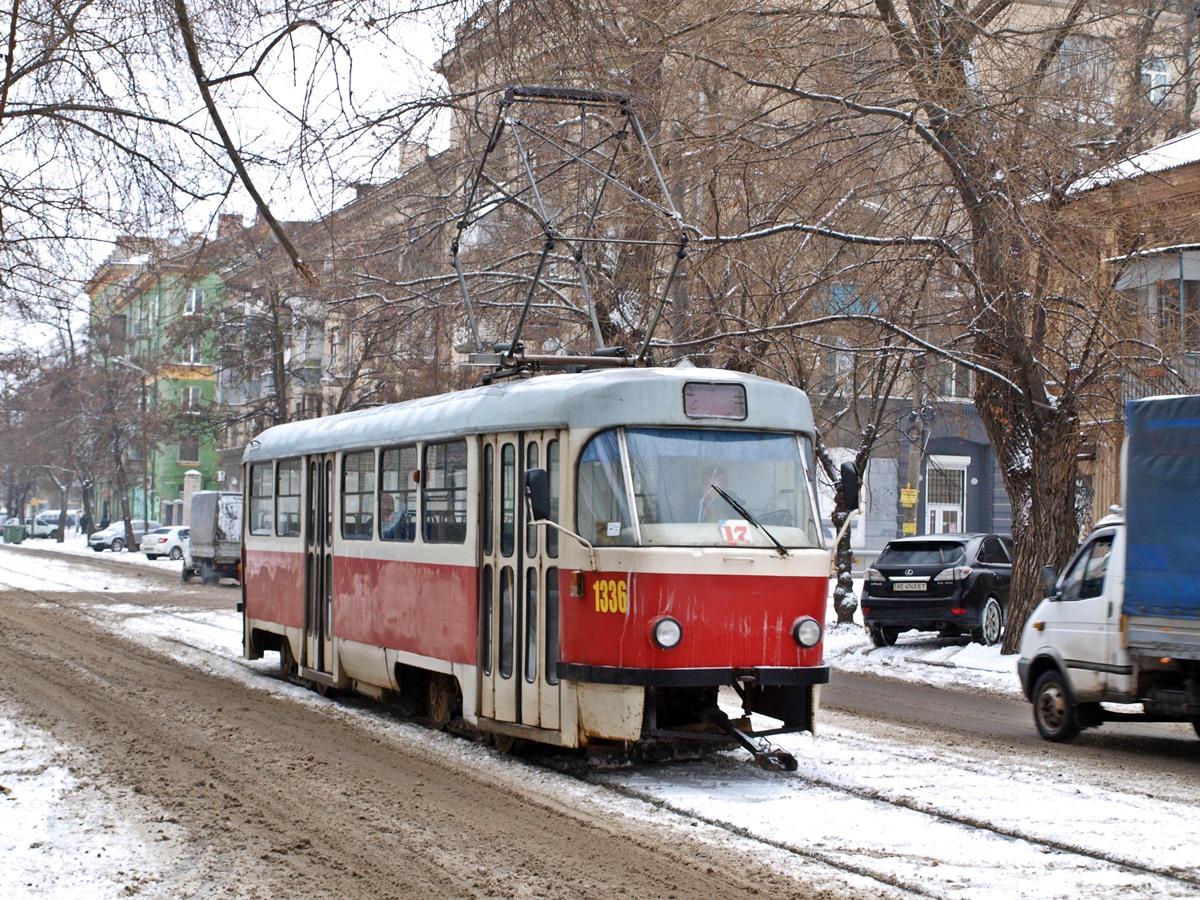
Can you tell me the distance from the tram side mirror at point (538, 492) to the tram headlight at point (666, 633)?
1.07m

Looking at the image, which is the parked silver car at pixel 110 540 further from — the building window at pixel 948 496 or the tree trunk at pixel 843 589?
the tree trunk at pixel 843 589

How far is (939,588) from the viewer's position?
22.4 m

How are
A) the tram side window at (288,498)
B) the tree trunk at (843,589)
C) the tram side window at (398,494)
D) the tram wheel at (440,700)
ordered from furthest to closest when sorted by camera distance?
the tree trunk at (843,589), the tram side window at (288,498), the tram side window at (398,494), the tram wheel at (440,700)

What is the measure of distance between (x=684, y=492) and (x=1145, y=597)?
3.78 metres

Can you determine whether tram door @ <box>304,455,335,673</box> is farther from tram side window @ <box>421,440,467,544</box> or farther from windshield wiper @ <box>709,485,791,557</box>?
windshield wiper @ <box>709,485,791,557</box>

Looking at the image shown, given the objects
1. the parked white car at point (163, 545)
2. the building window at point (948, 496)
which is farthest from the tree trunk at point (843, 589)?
the parked white car at point (163, 545)

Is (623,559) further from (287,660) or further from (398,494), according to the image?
(287,660)

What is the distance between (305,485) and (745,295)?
7716 mm

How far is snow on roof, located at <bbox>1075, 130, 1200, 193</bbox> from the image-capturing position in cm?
1752

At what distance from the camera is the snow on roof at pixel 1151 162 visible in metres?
17.5

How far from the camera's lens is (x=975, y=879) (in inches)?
295

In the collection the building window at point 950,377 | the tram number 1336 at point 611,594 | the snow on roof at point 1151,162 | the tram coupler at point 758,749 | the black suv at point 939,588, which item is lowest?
the tram coupler at point 758,749

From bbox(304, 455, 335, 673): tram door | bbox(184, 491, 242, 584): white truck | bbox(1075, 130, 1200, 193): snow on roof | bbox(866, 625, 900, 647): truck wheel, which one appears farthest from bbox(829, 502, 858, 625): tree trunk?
bbox(184, 491, 242, 584): white truck

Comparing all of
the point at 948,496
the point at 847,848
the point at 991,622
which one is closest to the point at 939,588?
the point at 991,622
